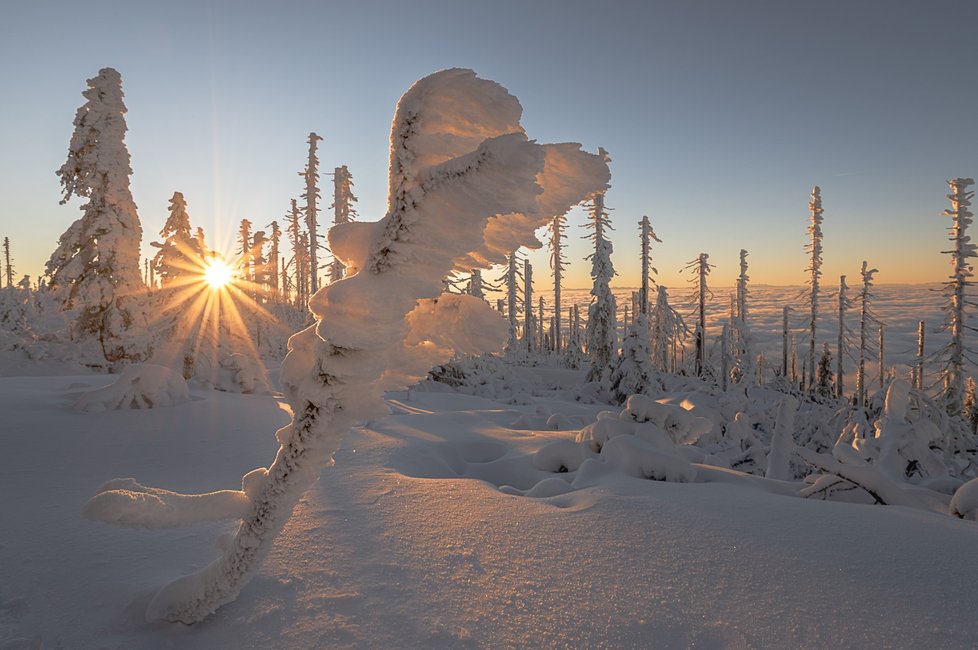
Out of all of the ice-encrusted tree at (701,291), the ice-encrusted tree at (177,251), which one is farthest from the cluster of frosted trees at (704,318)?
the ice-encrusted tree at (177,251)

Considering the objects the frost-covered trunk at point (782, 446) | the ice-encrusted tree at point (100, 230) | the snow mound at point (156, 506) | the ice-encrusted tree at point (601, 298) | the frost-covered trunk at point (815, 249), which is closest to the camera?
the snow mound at point (156, 506)

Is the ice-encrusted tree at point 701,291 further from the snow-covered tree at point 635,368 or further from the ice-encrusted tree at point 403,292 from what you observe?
the ice-encrusted tree at point 403,292

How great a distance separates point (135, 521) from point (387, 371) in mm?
952

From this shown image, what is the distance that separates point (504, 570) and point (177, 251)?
76.1 feet

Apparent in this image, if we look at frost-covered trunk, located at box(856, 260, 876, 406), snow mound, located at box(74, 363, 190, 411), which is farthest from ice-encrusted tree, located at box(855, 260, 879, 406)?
snow mound, located at box(74, 363, 190, 411)

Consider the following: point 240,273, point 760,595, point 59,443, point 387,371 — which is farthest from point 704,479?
point 240,273

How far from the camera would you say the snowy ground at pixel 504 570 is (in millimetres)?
1737

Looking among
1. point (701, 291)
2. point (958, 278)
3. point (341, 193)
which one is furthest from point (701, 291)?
point (341, 193)

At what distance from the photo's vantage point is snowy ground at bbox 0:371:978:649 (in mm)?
1737

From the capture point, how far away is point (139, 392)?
5.38 m

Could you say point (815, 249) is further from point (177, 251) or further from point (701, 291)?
point (177, 251)

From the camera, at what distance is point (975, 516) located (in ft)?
10.3

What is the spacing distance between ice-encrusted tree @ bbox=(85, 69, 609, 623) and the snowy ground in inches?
15.0

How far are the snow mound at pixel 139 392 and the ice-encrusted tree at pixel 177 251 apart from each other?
14910 mm
